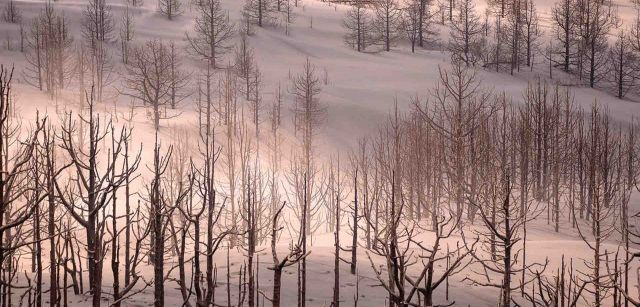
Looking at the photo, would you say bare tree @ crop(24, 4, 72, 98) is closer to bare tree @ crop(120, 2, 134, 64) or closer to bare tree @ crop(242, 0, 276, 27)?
bare tree @ crop(120, 2, 134, 64)

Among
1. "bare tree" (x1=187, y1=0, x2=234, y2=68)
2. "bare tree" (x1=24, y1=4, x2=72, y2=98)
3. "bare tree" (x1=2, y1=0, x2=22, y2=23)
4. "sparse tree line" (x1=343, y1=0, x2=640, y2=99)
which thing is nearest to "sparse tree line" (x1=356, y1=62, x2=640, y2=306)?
"sparse tree line" (x1=343, y1=0, x2=640, y2=99)

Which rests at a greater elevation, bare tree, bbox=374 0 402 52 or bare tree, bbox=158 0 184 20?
bare tree, bbox=158 0 184 20

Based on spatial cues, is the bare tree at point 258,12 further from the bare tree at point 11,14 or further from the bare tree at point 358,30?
the bare tree at point 11,14

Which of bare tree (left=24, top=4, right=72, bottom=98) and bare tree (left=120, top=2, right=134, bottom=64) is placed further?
bare tree (left=120, top=2, right=134, bottom=64)

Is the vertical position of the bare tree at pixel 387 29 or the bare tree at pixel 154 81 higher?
the bare tree at pixel 387 29

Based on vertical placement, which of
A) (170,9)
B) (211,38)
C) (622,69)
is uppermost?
(170,9)

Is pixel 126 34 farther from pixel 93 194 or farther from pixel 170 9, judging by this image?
pixel 93 194

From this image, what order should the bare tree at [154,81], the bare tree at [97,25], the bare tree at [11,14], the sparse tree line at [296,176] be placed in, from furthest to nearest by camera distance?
the bare tree at [11,14] → the bare tree at [97,25] → the bare tree at [154,81] → the sparse tree line at [296,176]

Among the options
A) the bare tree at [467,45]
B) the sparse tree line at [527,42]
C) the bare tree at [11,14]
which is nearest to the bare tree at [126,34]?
the bare tree at [11,14]

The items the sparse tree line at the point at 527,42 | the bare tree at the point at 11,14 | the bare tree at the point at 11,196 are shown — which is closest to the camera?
the bare tree at the point at 11,196

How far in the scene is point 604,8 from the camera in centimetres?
7381

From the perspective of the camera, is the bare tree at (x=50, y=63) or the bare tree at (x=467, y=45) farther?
the bare tree at (x=467, y=45)

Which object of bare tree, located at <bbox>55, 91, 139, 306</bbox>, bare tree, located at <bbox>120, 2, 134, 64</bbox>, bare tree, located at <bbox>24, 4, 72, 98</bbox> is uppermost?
bare tree, located at <bbox>120, 2, 134, 64</bbox>

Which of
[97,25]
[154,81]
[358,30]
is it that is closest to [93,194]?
[154,81]
